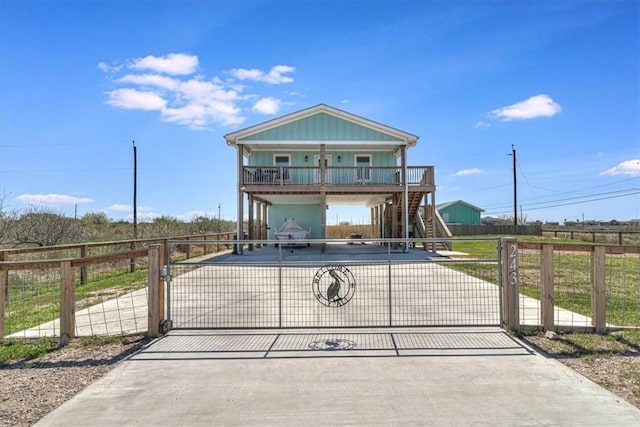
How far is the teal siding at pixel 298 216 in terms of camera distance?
23.1 m

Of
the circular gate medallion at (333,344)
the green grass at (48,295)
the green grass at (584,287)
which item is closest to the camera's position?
the circular gate medallion at (333,344)

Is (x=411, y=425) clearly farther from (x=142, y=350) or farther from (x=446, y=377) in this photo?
(x=142, y=350)

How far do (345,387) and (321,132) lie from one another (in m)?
17.1

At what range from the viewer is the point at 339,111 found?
19.3m

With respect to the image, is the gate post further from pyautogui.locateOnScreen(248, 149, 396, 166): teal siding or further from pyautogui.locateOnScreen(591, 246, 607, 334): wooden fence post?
pyautogui.locateOnScreen(248, 149, 396, 166): teal siding

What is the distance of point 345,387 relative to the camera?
352cm

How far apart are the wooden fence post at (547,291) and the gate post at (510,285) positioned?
321 millimetres

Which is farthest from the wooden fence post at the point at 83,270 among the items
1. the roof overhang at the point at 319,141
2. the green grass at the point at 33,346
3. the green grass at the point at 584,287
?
the roof overhang at the point at 319,141

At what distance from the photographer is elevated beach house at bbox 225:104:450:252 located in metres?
18.4

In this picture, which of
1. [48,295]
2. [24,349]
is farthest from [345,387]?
[48,295]

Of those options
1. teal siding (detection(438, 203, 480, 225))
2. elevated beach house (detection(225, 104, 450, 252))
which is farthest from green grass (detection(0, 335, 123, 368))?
teal siding (detection(438, 203, 480, 225))

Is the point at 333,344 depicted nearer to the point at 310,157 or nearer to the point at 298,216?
the point at 310,157

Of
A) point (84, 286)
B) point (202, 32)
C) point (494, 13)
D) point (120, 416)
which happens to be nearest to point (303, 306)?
point (120, 416)

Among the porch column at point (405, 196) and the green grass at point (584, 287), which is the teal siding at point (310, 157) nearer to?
the porch column at point (405, 196)
